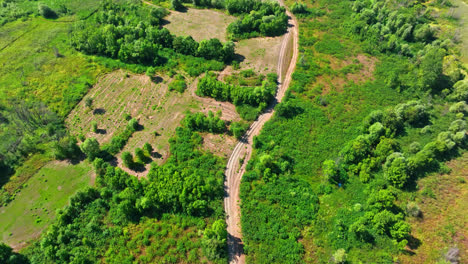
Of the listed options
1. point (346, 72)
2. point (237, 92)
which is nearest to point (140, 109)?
point (237, 92)

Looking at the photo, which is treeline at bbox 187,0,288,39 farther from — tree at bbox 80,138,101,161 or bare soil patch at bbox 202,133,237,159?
tree at bbox 80,138,101,161

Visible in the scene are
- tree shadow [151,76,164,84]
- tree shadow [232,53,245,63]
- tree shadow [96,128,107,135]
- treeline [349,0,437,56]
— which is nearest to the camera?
tree shadow [96,128,107,135]

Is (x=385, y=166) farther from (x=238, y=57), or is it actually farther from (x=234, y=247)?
(x=238, y=57)

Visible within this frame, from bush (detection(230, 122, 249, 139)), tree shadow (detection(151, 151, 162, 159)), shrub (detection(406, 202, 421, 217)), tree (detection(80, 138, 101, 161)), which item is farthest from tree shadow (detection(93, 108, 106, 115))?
shrub (detection(406, 202, 421, 217))

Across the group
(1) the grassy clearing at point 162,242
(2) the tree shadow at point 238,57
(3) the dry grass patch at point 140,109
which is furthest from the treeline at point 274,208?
(2) the tree shadow at point 238,57

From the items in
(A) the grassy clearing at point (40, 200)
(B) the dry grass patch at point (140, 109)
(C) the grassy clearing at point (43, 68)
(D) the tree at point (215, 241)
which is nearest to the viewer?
(D) the tree at point (215, 241)

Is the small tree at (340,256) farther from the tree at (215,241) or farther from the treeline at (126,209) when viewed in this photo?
the treeline at (126,209)
